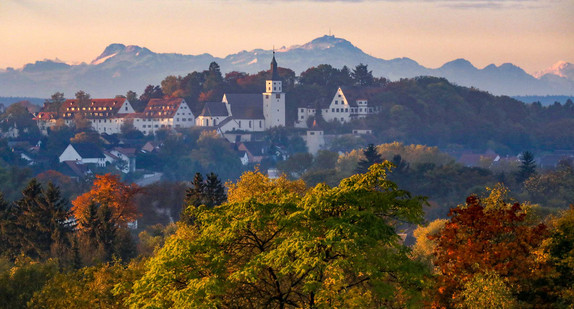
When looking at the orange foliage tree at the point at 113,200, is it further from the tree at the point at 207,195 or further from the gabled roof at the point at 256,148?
the gabled roof at the point at 256,148

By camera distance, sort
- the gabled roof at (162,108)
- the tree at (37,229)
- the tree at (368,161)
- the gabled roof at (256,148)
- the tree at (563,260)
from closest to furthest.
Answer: the tree at (563,260)
the tree at (37,229)
the tree at (368,161)
the gabled roof at (256,148)
the gabled roof at (162,108)

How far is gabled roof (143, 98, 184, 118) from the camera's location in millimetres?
188625

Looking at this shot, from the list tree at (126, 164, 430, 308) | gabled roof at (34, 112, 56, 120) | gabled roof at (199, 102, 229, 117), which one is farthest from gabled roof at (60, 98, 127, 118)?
tree at (126, 164, 430, 308)

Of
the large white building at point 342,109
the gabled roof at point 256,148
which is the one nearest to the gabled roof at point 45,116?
the gabled roof at point 256,148

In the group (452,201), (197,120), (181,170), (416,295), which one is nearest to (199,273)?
(416,295)

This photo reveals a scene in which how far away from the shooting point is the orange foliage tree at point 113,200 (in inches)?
2753

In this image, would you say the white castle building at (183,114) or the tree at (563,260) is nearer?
the tree at (563,260)

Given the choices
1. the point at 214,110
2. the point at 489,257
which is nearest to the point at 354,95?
the point at 214,110

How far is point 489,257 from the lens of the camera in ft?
75.6

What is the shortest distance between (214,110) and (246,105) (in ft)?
21.7

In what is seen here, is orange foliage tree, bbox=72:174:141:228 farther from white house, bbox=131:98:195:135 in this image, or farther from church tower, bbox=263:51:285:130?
white house, bbox=131:98:195:135

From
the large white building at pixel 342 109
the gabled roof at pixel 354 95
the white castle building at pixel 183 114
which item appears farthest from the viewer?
the gabled roof at pixel 354 95

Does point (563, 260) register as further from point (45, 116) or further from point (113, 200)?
point (45, 116)

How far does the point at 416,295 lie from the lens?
2291cm
